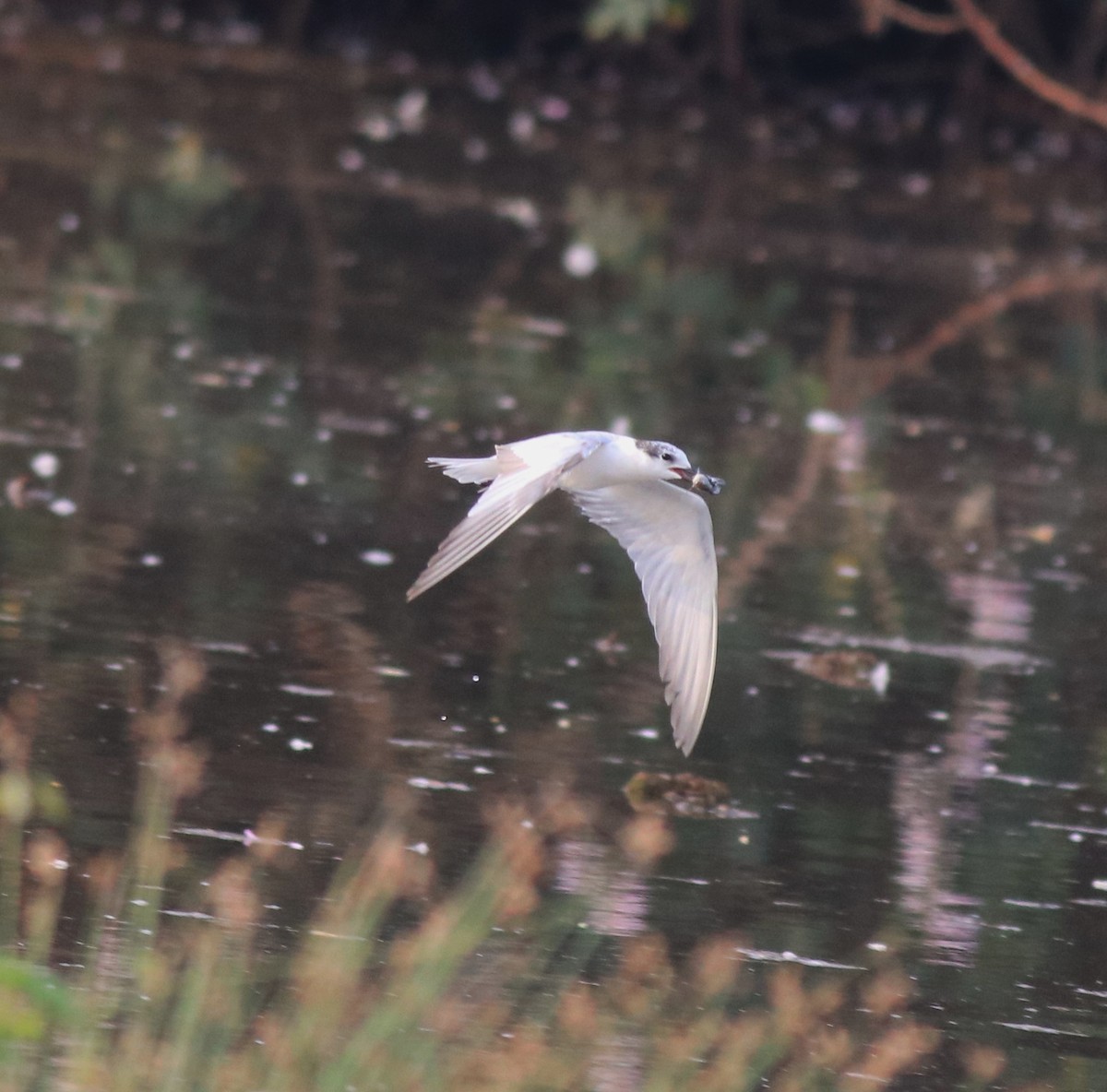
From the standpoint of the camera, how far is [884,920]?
17.3 feet

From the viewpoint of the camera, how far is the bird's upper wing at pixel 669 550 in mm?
5840

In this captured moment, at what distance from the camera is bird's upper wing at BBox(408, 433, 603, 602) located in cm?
452

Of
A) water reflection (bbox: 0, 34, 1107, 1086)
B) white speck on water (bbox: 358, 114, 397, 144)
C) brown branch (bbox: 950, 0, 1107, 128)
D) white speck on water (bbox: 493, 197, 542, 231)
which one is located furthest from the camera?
brown branch (bbox: 950, 0, 1107, 128)

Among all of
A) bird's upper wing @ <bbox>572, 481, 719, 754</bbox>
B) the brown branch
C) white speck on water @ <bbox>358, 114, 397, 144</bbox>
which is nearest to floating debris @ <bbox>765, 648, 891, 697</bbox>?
bird's upper wing @ <bbox>572, 481, 719, 754</bbox>

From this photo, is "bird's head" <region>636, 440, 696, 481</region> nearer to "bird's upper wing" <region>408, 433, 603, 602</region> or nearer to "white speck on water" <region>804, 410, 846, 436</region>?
"bird's upper wing" <region>408, 433, 603, 602</region>

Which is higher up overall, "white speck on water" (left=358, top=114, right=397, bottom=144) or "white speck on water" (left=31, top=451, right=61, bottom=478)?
"white speck on water" (left=358, top=114, right=397, bottom=144)

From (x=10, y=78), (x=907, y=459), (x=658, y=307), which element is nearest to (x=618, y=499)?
(x=907, y=459)

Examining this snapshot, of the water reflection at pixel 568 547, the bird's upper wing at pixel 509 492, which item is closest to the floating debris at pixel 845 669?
the water reflection at pixel 568 547

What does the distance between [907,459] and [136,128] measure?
793 cm

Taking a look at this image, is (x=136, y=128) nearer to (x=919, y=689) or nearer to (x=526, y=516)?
(x=526, y=516)

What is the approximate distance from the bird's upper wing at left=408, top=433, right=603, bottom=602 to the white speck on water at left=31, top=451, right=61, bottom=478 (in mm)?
2906

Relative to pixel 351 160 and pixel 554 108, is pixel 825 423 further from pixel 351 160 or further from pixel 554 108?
pixel 554 108

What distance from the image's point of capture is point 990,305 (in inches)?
565

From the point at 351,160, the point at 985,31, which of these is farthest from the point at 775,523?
the point at 985,31
